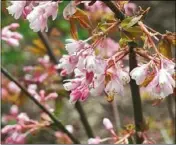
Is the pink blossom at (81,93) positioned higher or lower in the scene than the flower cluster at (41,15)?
lower

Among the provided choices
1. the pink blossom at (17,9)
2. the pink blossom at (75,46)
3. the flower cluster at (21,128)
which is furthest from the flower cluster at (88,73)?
the flower cluster at (21,128)

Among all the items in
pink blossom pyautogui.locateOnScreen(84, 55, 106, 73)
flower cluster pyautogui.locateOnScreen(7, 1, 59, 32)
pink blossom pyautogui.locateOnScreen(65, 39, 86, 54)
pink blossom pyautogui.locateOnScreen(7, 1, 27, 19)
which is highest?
pink blossom pyautogui.locateOnScreen(7, 1, 27, 19)

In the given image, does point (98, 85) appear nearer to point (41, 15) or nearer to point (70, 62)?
point (70, 62)

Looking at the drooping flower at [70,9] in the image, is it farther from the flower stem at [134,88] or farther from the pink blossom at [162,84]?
the pink blossom at [162,84]

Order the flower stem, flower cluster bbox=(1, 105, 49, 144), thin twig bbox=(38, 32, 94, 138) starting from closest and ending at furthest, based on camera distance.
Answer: the flower stem < flower cluster bbox=(1, 105, 49, 144) < thin twig bbox=(38, 32, 94, 138)

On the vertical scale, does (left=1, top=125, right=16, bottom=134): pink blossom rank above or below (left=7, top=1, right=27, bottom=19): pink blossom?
below

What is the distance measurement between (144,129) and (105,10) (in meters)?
0.92

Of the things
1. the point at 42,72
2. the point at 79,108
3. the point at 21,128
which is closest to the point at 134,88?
the point at 21,128

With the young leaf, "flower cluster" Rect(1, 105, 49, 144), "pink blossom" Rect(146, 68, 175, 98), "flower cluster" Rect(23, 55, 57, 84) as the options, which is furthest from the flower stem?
"flower cluster" Rect(23, 55, 57, 84)

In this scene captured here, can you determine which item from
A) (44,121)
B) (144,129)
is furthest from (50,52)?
(144,129)

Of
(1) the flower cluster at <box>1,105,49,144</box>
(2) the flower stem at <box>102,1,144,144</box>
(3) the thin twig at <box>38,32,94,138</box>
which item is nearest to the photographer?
(2) the flower stem at <box>102,1,144,144</box>

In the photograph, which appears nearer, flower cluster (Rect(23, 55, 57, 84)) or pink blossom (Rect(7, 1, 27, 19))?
pink blossom (Rect(7, 1, 27, 19))

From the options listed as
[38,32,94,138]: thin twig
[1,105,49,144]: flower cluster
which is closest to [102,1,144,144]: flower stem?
[1,105,49,144]: flower cluster

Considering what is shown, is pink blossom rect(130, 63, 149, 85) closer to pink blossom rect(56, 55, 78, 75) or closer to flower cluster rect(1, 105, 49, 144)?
pink blossom rect(56, 55, 78, 75)
